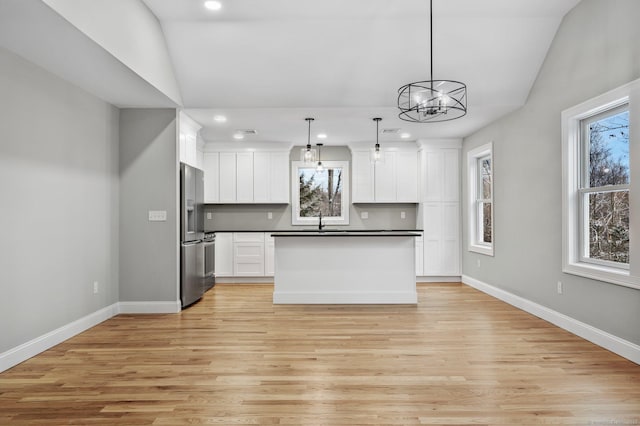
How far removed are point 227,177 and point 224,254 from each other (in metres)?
1.38

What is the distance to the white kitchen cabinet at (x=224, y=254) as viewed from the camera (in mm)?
6707

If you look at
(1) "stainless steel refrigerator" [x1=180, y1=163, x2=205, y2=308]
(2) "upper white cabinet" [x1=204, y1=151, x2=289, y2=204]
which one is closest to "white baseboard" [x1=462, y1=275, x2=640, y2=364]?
(2) "upper white cabinet" [x1=204, y1=151, x2=289, y2=204]

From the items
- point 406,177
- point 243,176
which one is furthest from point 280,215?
point 406,177

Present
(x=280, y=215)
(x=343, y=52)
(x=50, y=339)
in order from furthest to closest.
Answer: (x=280, y=215) → (x=343, y=52) → (x=50, y=339)

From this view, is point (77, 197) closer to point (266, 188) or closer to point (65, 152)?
point (65, 152)

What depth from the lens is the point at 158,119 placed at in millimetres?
4621

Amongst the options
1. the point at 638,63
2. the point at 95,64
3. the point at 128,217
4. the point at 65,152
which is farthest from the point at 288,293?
the point at 638,63

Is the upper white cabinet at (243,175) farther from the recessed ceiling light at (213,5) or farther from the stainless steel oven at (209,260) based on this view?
the recessed ceiling light at (213,5)

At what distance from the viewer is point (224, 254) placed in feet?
22.1

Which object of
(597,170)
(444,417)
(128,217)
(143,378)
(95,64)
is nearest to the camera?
(444,417)

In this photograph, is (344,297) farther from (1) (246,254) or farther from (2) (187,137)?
(2) (187,137)

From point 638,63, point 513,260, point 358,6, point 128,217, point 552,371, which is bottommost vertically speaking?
point 552,371

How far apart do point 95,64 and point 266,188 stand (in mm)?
3921

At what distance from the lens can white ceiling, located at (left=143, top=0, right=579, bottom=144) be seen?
12.2 feet
